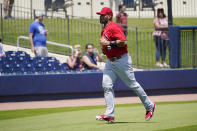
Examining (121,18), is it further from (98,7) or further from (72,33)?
(72,33)

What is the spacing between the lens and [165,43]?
48.0ft

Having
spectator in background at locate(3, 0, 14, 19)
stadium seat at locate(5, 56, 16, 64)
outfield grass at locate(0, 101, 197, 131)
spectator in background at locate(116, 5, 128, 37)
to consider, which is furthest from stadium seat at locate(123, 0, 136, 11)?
outfield grass at locate(0, 101, 197, 131)

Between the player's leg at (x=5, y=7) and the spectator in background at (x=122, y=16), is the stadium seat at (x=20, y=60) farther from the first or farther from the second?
the spectator in background at (x=122, y=16)

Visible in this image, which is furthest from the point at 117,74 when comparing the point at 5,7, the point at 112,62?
the point at 5,7

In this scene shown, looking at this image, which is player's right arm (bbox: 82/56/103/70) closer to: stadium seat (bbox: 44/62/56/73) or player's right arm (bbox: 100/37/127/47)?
stadium seat (bbox: 44/62/56/73)

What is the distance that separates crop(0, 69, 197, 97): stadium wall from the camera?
13.2 metres

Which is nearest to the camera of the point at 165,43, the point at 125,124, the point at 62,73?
the point at 125,124

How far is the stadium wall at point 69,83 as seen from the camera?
520 inches

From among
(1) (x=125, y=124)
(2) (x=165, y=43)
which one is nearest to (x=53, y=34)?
(2) (x=165, y=43)

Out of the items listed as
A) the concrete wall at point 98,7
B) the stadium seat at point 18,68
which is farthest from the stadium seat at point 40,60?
the concrete wall at point 98,7

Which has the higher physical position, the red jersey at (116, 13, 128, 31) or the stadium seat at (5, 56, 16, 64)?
the red jersey at (116, 13, 128, 31)

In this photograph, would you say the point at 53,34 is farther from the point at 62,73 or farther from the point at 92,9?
the point at 62,73

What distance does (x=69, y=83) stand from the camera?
1336 cm

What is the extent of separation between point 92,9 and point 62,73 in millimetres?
4876
